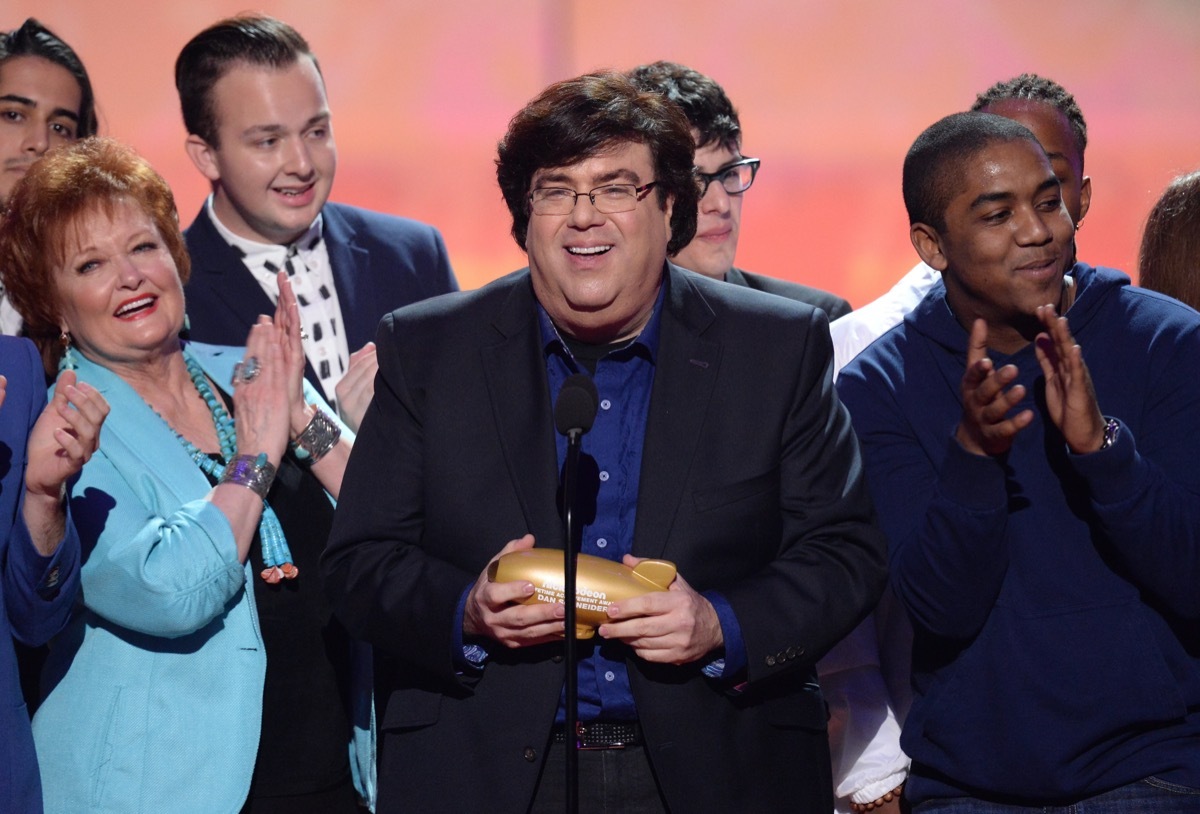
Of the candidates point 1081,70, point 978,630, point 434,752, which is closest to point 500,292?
point 434,752

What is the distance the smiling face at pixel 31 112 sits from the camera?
147 inches

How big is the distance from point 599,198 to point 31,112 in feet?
6.58

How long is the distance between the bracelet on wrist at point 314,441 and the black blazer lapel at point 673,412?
3.05ft

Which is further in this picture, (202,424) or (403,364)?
(202,424)

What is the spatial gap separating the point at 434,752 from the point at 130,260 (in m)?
1.30

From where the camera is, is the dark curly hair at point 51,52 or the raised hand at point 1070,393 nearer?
the raised hand at point 1070,393

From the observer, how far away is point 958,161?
2.70m

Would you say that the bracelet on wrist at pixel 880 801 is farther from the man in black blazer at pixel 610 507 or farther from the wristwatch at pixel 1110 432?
the wristwatch at pixel 1110 432

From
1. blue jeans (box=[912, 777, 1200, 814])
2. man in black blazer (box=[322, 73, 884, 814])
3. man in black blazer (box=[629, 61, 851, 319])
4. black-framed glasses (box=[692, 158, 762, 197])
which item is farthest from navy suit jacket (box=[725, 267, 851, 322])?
blue jeans (box=[912, 777, 1200, 814])

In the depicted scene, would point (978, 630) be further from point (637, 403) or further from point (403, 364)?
point (403, 364)

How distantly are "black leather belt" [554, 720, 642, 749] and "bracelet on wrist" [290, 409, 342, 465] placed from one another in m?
1.02

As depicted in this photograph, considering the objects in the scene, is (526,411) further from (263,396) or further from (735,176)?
(735,176)

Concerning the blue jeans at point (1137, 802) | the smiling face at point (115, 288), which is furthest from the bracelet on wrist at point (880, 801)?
the smiling face at point (115, 288)

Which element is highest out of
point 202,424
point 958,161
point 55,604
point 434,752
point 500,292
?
point 958,161
